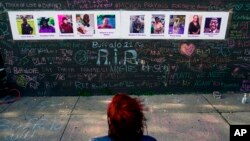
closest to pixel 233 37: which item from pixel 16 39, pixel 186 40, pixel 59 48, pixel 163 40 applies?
pixel 186 40

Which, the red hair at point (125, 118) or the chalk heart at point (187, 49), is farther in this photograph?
the chalk heart at point (187, 49)

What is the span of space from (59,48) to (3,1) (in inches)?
57.0

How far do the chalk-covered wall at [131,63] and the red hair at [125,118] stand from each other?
3.80 meters

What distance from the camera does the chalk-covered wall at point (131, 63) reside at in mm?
5602

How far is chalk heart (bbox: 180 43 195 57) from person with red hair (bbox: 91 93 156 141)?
400cm

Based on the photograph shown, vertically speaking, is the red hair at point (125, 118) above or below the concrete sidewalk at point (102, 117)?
above

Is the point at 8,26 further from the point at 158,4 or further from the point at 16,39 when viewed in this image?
the point at 158,4

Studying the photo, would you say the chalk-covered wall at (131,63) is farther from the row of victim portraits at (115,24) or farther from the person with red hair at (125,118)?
the person with red hair at (125,118)

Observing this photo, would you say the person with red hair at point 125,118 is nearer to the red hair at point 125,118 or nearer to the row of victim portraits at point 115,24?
the red hair at point 125,118

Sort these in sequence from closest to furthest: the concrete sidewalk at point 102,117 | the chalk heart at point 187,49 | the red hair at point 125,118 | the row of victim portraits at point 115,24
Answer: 1. the red hair at point 125,118
2. the concrete sidewalk at point 102,117
3. the row of victim portraits at point 115,24
4. the chalk heart at point 187,49

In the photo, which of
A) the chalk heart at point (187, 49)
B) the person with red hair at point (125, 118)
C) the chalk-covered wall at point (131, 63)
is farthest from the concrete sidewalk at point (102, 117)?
the person with red hair at point (125, 118)

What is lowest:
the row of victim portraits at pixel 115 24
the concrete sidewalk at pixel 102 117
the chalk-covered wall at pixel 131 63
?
the concrete sidewalk at pixel 102 117

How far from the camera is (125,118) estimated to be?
2.00m

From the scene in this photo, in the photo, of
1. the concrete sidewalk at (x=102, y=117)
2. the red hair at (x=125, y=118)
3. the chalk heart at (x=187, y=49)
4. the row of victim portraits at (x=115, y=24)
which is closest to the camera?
the red hair at (x=125, y=118)
